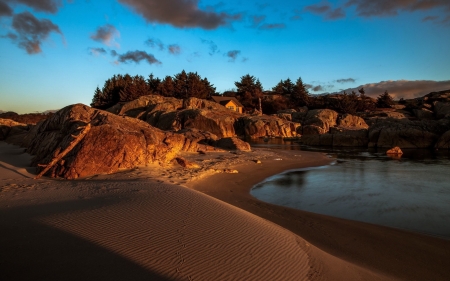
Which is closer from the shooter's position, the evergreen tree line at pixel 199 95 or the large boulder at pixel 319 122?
the large boulder at pixel 319 122

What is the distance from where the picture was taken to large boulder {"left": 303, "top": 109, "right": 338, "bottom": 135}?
41984mm

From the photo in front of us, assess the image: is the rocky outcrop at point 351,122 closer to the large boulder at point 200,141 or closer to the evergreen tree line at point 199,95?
the evergreen tree line at point 199,95

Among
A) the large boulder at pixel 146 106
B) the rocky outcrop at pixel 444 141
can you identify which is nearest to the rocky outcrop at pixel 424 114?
the rocky outcrop at pixel 444 141

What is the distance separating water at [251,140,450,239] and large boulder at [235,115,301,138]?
1108 inches

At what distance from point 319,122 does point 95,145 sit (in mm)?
40624

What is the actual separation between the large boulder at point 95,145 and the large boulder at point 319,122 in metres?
34.0

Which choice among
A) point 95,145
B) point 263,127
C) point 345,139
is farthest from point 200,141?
point 263,127

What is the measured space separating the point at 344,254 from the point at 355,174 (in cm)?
893

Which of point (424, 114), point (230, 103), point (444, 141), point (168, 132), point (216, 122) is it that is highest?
point (230, 103)

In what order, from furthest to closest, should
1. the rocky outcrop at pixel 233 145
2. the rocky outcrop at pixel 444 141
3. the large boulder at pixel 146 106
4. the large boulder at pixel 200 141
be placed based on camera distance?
the large boulder at pixel 146 106 < the rocky outcrop at pixel 444 141 < the rocky outcrop at pixel 233 145 < the large boulder at pixel 200 141

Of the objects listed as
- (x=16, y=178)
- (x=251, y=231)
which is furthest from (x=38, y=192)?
(x=251, y=231)

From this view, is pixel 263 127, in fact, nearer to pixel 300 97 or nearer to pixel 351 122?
pixel 351 122

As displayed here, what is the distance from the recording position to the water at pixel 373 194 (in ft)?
20.6

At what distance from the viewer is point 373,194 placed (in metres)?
8.65
